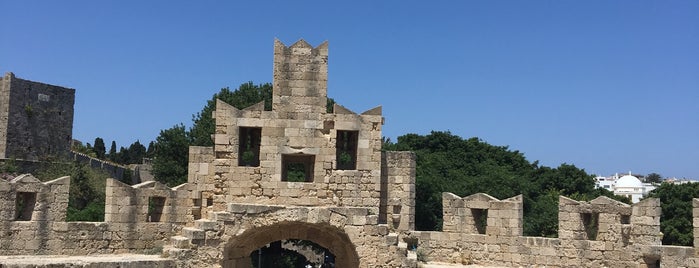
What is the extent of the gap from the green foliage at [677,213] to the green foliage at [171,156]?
25.6m

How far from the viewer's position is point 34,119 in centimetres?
4009

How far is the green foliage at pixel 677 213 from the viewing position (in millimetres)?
35438

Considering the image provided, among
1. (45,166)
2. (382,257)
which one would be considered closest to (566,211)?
(382,257)

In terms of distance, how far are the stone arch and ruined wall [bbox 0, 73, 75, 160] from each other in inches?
1030

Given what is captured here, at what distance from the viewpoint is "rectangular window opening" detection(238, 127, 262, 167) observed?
1791 cm

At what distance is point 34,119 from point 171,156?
1066 centimetres

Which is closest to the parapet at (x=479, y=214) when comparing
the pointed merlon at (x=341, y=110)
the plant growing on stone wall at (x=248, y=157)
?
the pointed merlon at (x=341, y=110)

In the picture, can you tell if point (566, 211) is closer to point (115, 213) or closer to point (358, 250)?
point (358, 250)

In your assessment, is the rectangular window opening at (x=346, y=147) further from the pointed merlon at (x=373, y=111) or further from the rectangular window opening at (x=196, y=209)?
the rectangular window opening at (x=196, y=209)

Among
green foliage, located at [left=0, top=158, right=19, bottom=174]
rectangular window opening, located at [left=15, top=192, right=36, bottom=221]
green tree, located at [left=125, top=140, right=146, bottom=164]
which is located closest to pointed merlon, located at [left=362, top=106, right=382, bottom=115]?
rectangular window opening, located at [left=15, top=192, right=36, bottom=221]

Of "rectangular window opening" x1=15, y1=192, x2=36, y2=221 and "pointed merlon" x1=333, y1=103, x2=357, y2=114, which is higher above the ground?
"pointed merlon" x1=333, y1=103, x2=357, y2=114

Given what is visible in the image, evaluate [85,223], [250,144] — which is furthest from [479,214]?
[85,223]

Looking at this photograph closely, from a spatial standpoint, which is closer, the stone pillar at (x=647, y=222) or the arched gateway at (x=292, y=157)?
the stone pillar at (x=647, y=222)

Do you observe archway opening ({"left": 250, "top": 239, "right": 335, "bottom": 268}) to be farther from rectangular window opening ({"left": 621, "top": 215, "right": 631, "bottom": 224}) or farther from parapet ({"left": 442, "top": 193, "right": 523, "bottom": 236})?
rectangular window opening ({"left": 621, "top": 215, "right": 631, "bottom": 224})
